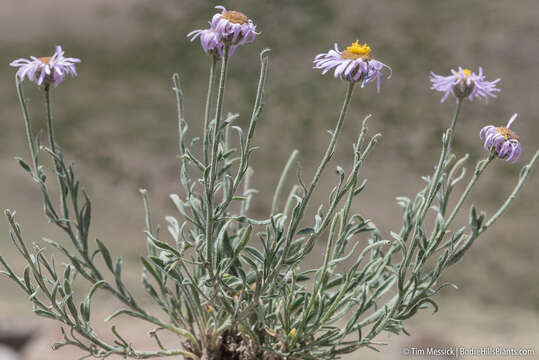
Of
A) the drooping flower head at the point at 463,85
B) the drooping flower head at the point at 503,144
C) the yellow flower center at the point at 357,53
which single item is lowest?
the drooping flower head at the point at 503,144

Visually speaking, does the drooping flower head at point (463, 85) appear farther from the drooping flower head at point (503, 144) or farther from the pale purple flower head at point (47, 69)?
the pale purple flower head at point (47, 69)

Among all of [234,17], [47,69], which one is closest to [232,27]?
[234,17]

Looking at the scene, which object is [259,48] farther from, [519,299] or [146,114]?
[519,299]

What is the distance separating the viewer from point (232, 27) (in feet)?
1.17

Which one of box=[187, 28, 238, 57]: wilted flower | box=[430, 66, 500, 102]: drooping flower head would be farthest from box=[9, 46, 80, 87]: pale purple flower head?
box=[430, 66, 500, 102]: drooping flower head

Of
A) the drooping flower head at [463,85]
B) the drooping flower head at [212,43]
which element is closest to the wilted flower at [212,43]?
the drooping flower head at [212,43]

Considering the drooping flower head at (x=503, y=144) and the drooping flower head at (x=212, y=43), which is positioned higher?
the drooping flower head at (x=212, y=43)

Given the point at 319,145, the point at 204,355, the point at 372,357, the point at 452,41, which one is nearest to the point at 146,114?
the point at 319,145

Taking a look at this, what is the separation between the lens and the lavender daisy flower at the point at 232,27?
1.17 ft

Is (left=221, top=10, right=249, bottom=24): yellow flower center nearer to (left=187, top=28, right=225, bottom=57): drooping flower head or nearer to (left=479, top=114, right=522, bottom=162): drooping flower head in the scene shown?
(left=187, top=28, right=225, bottom=57): drooping flower head

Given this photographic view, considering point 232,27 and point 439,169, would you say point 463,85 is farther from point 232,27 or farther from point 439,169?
point 232,27

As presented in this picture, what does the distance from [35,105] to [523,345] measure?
57.6 inches

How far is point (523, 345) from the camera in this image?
1179 mm

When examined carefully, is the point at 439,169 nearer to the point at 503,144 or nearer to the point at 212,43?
the point at 503,144
